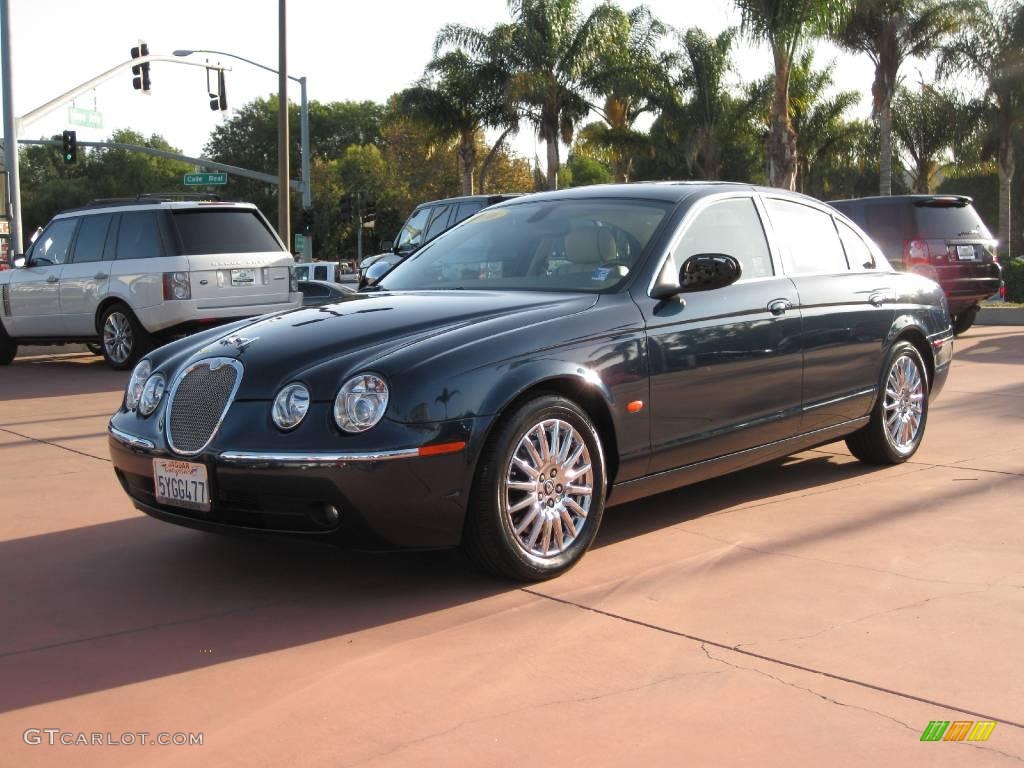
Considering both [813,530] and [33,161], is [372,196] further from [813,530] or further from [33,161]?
[813,530]

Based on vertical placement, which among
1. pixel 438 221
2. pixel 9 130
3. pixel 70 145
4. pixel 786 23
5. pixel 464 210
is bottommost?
pixel 438 221

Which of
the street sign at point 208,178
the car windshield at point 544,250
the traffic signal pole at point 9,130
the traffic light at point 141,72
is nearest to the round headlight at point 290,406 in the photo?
the car windshield at point 544,250

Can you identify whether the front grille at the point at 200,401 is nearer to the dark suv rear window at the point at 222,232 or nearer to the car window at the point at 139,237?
the dark suv rear window at the point at 222,232

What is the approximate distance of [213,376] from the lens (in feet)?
15.4

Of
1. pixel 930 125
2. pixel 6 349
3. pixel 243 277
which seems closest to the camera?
pixel 243 277

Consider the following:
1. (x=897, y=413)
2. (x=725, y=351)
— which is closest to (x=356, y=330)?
(x=725, y=351)

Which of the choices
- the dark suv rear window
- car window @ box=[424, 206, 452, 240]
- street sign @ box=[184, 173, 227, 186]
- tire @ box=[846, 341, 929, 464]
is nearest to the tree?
street sign @ box=[184, 173, 227, 186]

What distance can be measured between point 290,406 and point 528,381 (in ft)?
2.92

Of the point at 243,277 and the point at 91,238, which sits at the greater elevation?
the point at 91,238

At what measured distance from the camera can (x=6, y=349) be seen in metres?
14.9

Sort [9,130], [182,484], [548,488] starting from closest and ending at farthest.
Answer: [182,484], [548,488], [9,130]

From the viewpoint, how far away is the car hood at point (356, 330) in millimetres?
4469

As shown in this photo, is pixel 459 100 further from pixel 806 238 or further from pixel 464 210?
pixel 806 238

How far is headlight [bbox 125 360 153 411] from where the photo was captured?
5102 millimetres
